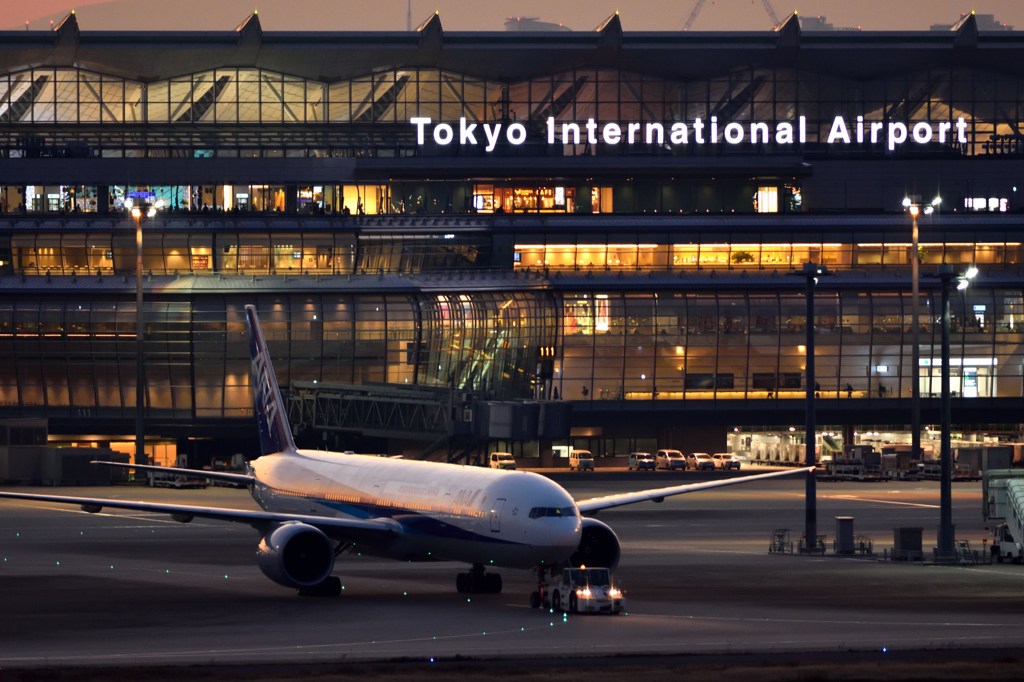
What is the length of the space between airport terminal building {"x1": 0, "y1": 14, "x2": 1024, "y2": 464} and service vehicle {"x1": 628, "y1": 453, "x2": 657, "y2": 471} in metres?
4.76

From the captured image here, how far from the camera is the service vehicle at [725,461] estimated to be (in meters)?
126

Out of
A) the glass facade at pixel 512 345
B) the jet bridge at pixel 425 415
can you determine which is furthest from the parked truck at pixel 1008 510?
the glass facade at pixel 512 345

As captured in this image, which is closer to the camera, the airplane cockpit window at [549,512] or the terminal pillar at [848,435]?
the airplane cockpit window at [549,512]

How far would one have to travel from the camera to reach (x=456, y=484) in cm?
4428

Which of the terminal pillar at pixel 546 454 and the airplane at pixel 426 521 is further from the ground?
the airplane at pixel 426 521

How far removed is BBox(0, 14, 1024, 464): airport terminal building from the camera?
13012 centimetres

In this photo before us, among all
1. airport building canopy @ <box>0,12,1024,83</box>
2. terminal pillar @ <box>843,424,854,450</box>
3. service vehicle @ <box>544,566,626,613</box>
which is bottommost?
terminal pillar @ <box>843,424,854,450</box>

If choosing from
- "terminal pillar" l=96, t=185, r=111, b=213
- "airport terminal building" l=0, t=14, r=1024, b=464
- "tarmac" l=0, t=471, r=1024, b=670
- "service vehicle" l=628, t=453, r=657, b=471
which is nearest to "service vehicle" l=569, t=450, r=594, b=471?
"airport terminal building" l=0, t=14, r=1024, b=464

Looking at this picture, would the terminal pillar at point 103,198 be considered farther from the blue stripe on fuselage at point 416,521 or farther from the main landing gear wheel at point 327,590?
the main landing gear wheel at point 327,590

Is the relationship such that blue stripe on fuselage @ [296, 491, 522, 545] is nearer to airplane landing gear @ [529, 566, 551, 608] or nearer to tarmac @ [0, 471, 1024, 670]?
airplane landing gear @ [529, 566, 551, 608]

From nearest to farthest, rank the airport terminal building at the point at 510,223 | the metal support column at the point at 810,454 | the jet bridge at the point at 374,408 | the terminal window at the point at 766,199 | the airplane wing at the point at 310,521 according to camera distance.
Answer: the airplane wing at the point at 310,521, the metal support column at the point at 810,454, the jet bridge at the point at 374,408, the airport terminal building at the point at 510,223, the terminal window at the point at 766,199

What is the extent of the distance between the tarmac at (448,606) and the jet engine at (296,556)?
841mm

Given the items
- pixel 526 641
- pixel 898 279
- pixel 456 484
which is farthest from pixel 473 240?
pixel 526 641

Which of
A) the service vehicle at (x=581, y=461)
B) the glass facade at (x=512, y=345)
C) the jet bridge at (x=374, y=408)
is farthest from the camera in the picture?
the glass facade at (x=512, y=345)
